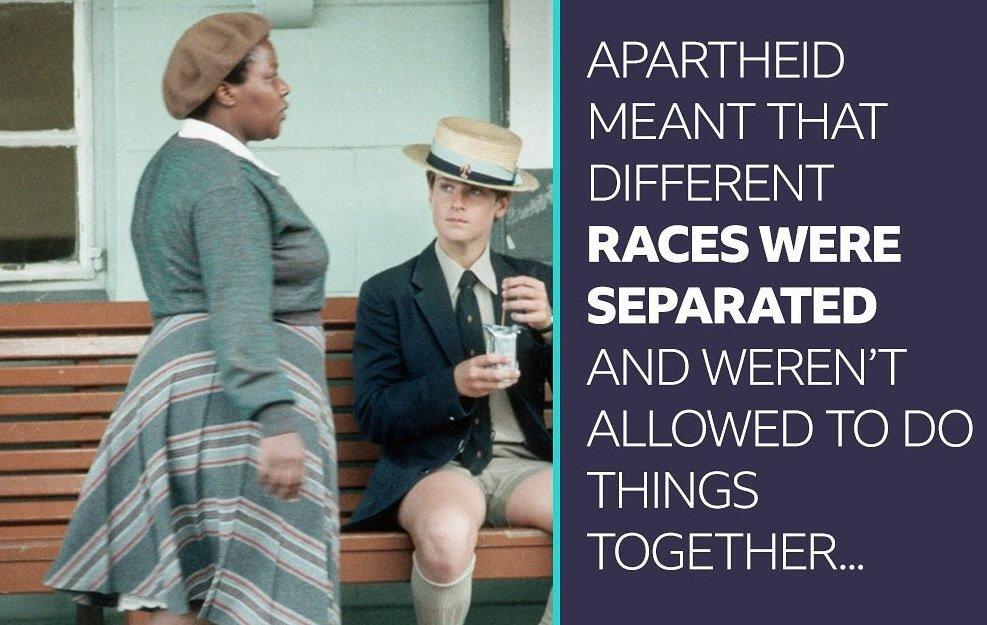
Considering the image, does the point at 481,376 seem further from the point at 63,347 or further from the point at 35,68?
the point at 35,68

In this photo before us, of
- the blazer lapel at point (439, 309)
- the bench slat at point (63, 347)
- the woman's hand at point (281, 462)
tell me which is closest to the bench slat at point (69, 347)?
the bench slat at point (63, 347)

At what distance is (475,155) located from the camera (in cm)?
429

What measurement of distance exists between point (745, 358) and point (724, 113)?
609 mm

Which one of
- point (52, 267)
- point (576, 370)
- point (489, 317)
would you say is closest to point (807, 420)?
point (576, 370)

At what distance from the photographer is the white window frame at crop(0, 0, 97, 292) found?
503 cm

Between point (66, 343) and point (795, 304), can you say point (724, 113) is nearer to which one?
point (795, 304)

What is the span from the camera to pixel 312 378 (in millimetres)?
3166

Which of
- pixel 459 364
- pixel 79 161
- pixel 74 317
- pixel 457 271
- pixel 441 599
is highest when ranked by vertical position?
pixel 79 161

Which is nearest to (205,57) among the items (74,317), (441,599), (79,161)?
(441,599)

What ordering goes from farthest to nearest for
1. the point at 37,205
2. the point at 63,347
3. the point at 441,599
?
1. the point at 37,205
2. the point at 63,347
3. the point at 441,599

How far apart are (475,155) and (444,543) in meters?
1.03

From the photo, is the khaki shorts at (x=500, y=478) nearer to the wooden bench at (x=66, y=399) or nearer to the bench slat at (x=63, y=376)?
the wooden bench at (x=66, y=399)

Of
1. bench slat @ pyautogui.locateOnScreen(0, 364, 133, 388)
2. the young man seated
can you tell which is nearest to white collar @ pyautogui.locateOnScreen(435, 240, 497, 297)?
the young man seated

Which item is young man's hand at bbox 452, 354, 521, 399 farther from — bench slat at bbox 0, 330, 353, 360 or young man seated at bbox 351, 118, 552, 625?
bench slat at bbox 0, 330, 353, 360
